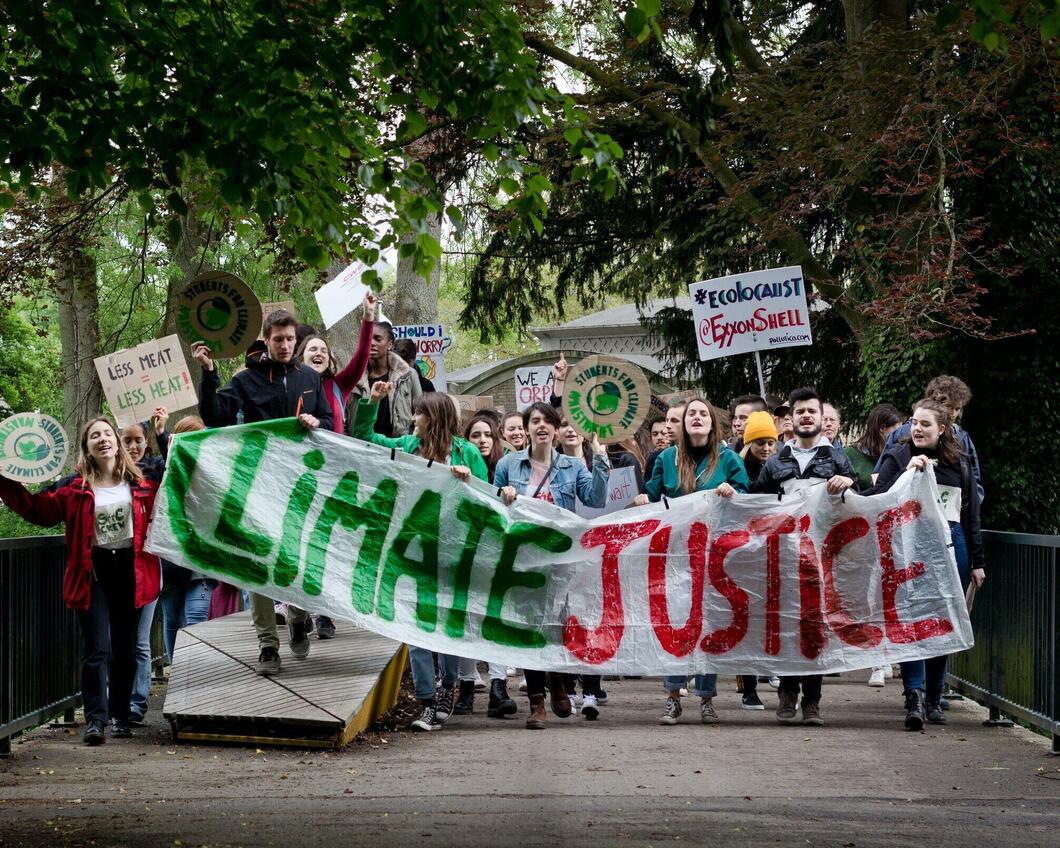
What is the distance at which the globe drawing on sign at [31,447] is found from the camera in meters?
12.8

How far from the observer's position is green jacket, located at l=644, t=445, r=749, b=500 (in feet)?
32.3

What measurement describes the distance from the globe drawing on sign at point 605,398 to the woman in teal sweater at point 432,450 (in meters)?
1.72

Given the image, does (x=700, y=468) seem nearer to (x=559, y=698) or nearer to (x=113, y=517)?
(x=559, y=698)

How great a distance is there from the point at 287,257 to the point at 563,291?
7837mm

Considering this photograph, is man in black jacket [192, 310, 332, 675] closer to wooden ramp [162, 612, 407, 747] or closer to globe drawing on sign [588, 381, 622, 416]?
wooden ramp [162, 612, 407, 747]

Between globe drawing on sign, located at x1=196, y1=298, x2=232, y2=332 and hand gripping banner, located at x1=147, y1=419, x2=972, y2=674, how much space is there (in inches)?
88.5

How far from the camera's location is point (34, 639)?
9.07m

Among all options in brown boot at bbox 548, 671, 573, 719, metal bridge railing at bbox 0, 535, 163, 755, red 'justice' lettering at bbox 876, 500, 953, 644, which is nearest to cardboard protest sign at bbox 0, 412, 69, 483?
metal bridge railing at bbox 0, 535, 163, 755

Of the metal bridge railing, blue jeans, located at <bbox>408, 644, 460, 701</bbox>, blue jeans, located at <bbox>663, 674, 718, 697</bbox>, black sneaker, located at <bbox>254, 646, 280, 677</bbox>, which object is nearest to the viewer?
the metal bridge railing

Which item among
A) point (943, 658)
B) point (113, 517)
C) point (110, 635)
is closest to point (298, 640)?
point (110, 635)

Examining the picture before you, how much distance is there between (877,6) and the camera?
18.3 metres

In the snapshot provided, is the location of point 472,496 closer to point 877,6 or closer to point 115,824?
point 115,824

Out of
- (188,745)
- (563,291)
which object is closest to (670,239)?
(563,291)

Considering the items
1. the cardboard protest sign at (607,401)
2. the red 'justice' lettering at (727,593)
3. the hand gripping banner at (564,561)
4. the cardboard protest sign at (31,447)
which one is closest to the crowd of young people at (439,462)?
the hand gripping banner at (564,561)
